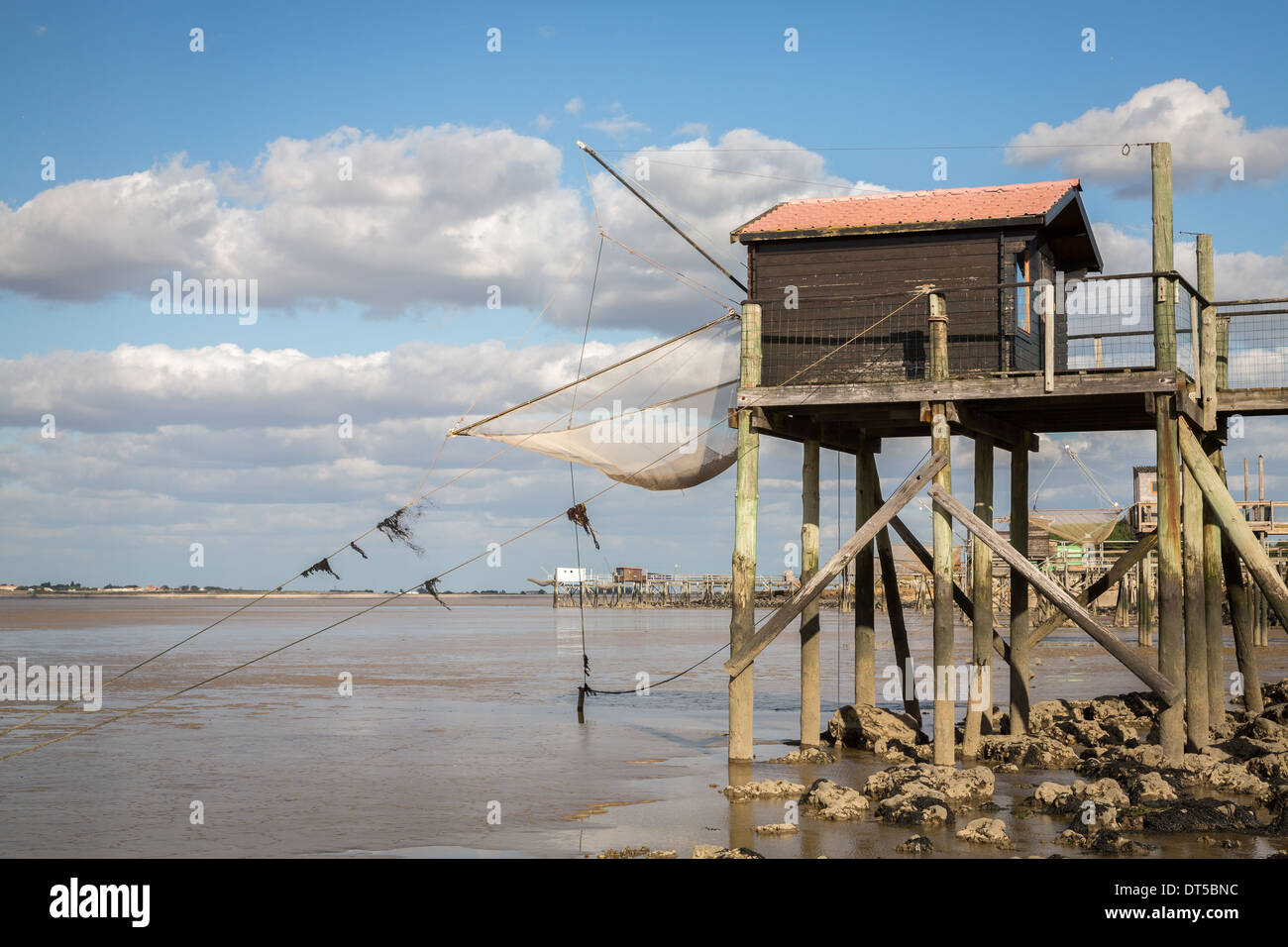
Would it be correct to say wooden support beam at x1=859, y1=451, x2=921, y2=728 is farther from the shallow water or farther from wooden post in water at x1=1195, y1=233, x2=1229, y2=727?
wooden post in water at x1=1195, y1=233, x2=1229, y2=727

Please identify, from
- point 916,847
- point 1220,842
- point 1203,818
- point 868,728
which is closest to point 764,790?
point 916,847

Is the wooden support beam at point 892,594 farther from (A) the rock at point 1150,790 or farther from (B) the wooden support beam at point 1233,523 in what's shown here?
(A) the rock at point 1150,790

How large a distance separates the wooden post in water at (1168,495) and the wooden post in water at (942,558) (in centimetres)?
266

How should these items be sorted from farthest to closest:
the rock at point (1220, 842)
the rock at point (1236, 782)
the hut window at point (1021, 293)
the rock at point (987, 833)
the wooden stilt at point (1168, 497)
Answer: the hut window at point (1021, 293), the wooden stilt at point (1168, 497), the rock at point (1236, 782), the rock at point (987, 833), the rock at point (1220, 842)

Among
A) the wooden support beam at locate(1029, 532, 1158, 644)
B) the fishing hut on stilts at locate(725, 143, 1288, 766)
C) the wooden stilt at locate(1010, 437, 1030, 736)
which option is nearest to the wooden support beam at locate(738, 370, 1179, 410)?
the fishing hut on stilts at locate(725, 143, 1288, 766)

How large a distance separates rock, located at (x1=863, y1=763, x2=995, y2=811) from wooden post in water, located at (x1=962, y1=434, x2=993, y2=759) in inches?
106

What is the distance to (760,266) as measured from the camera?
19.0 meters

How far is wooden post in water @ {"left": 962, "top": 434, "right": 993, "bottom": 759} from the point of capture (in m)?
18.6

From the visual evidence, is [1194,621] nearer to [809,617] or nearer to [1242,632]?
[1242,632]

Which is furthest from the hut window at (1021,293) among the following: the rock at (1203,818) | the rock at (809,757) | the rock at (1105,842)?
the rock at (1105,842)

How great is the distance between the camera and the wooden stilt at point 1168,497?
16.3m
